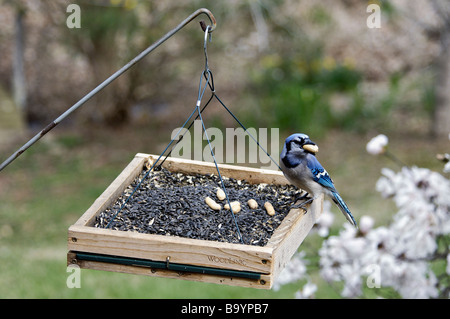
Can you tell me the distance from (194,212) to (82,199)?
184 inches

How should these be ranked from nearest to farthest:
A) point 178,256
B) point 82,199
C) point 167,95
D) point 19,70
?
point 178,256, point 82,199, point 19,70, point 167,95

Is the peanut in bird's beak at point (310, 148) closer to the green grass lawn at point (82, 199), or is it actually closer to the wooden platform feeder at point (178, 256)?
the wooden platform feeder at point (178, 256)

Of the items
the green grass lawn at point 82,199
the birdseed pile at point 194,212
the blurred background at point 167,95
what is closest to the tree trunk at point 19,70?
the blurred background at point 167,95

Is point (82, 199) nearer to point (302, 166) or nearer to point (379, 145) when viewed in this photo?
point (302, 166)

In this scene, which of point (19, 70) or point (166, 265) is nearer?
point (166, 265)

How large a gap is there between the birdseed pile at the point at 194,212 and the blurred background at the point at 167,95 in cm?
347

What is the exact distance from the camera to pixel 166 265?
252 centimetres

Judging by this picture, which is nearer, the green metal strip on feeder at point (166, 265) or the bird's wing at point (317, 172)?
the green metal strip on feeder at point (166, 265)

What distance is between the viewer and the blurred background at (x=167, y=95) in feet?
24.8

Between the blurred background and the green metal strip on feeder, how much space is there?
3.99 metres

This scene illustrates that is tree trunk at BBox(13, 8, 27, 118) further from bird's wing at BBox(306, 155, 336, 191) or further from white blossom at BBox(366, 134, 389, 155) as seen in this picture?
white blossom at BBox(366, 134, 389, 155)

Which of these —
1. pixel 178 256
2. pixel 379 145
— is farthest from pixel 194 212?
pixel 379 145

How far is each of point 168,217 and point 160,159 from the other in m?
0.64

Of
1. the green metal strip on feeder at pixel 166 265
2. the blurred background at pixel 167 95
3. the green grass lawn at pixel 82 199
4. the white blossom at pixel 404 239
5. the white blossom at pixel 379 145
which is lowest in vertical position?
the green metal strip on feeder at pixel 166 265
